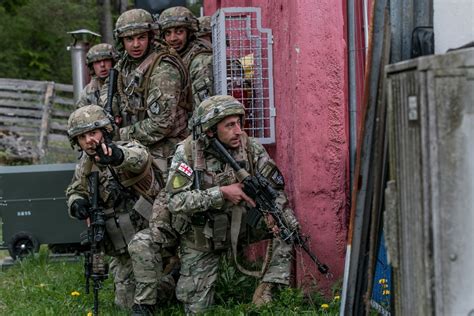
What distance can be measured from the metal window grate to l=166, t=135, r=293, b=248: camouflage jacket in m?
0.68

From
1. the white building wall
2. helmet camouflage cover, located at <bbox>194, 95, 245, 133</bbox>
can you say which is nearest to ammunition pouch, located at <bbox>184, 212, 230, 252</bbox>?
helmet camouflage cover, located at <bbox>194, 95, 245, 133</bbox>

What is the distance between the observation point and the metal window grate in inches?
259

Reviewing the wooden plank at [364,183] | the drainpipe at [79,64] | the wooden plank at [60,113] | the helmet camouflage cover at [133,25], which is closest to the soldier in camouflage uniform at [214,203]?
the helmet camouflage cover at [133,25]

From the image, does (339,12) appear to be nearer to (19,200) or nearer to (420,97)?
(420,97)

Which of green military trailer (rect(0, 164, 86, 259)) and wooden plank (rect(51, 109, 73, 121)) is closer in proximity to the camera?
green military trailer (rect(0, 164, 86, 259))

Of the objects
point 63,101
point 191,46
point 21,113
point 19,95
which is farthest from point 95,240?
point 19,95

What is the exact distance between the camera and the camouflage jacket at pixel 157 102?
7051mm

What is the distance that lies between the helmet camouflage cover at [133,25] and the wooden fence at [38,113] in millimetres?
11520

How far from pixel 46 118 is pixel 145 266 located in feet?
44.2

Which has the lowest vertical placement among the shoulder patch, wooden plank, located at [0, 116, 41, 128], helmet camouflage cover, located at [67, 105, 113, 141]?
the shoulder patch

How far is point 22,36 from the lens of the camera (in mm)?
24953

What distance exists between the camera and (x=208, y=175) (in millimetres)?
5840

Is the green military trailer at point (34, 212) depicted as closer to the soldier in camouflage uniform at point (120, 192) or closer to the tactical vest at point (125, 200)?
the soldier in camouflage uniform at point (120, 192)

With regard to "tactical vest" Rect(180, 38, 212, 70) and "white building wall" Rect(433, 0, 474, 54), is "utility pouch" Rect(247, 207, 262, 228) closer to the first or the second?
"tactical vest" Rect(180, 38, 212, 70)
